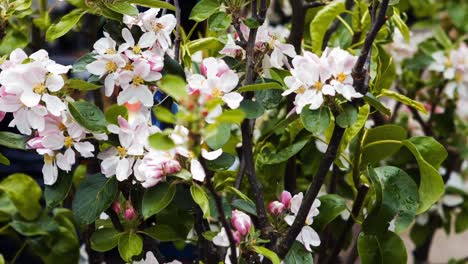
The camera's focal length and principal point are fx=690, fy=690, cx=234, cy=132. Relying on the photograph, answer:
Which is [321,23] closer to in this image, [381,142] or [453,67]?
[381,142]

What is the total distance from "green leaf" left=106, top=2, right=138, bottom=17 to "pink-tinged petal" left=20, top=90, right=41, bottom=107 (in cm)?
11

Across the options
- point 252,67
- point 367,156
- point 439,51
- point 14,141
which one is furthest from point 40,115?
point 439,51

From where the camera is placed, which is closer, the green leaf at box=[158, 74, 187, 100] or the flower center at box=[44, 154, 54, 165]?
the green leaf at box=[158, 74, 187, 100]

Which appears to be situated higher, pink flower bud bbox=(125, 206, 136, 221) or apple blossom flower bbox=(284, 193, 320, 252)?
apple blossom flower bbox=(284, 193, 320, 252)

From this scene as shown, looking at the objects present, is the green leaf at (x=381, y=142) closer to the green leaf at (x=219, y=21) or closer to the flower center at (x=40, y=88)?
the green leaf at (x=219, y=21)

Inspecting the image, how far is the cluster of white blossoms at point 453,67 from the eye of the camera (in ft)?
4.03

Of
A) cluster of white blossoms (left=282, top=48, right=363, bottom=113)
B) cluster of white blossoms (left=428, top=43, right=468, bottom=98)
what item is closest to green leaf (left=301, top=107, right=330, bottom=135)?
cluster of white blossoms (left=282, top=48, right=363, bottom=113)

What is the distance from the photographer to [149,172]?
2.04 feet

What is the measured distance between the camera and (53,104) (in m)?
0.65

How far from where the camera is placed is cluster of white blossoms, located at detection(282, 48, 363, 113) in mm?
635

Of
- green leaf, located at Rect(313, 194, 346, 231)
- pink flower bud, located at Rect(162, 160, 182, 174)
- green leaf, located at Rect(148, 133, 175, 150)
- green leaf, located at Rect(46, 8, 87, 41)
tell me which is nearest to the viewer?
green leaf, located at Rect(148, 133, 175, 150)

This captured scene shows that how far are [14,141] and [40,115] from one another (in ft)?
0.23

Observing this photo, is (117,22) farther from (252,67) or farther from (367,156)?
(367,156)

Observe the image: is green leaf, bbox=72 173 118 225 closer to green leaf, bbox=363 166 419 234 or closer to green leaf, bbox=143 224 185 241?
green leaf, bbox=143 224 185 241
